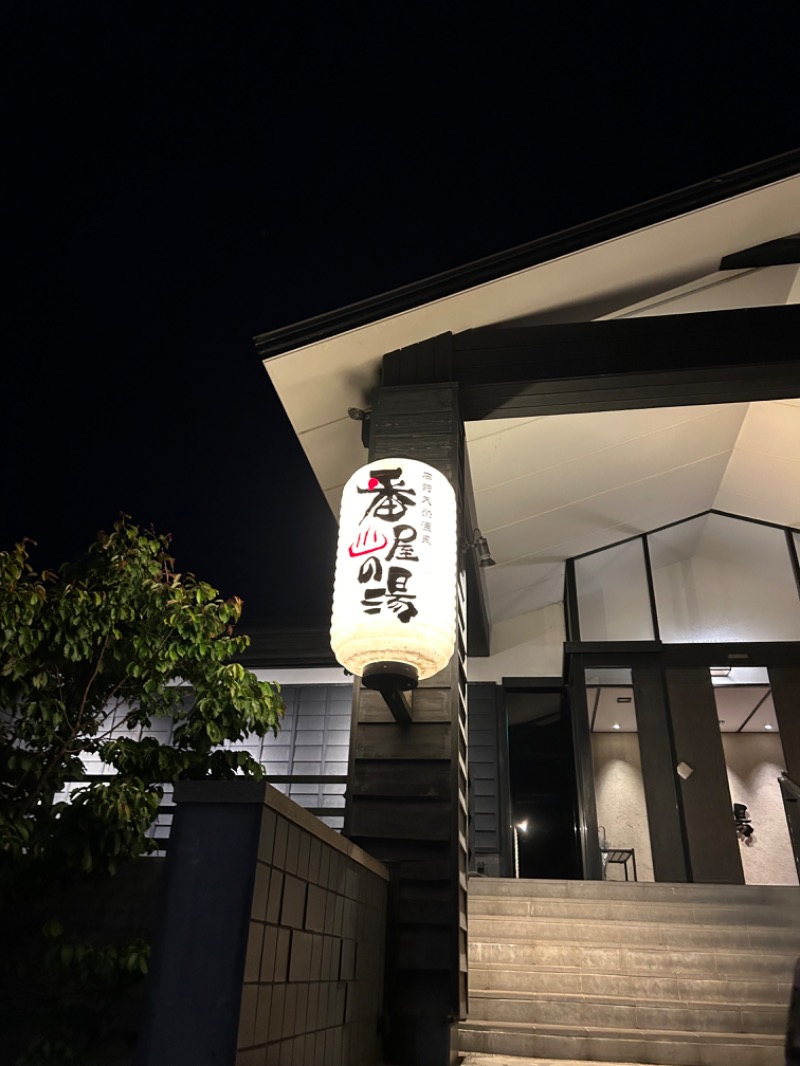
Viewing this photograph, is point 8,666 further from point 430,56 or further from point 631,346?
point 430,56

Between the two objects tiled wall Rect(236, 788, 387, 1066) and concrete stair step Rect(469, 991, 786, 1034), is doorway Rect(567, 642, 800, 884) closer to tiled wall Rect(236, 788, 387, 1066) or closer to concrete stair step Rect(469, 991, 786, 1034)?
concrete stair step Rect(469, 991, 786, 1034)

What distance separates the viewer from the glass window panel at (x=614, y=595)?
956 centimetres

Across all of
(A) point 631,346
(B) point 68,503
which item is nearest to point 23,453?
(B) point 68,503

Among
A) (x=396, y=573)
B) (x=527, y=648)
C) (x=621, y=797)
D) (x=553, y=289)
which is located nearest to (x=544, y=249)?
(x=553, y=289)

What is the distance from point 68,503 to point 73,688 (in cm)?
1616

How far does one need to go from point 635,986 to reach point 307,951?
126 inches

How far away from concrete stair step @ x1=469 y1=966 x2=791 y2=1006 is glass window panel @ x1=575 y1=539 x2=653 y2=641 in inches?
208

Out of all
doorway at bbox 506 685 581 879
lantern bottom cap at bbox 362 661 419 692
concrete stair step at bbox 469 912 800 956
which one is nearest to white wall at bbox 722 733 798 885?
doorway at bbox 506 685 581 879

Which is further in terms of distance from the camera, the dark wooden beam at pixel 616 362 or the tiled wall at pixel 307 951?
the dark wooden beam at pixel 616 362

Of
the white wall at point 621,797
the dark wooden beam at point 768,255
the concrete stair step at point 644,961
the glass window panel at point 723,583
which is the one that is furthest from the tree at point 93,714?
the white wall at point 621,797

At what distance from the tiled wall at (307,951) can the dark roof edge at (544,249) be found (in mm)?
3346

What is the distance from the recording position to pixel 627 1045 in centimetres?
360

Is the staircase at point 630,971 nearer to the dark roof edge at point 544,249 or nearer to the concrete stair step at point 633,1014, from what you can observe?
the concrete stair step at point 633,1014

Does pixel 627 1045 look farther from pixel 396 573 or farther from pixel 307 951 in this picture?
pixel 396 573
